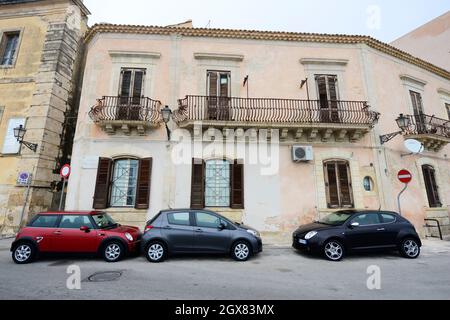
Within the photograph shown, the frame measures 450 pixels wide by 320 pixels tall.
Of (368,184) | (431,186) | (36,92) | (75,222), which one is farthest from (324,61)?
(36,92)

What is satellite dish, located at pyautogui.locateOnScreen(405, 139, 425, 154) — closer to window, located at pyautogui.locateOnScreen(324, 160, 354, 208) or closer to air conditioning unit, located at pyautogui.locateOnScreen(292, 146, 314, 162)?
window, located at pyautogui.locateOnScreen(324, 160, 354, 208)

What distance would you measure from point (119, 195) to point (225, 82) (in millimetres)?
6511

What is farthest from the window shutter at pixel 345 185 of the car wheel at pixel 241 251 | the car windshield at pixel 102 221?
the car windshield at pixel 102 221

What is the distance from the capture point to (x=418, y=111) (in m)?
12.3

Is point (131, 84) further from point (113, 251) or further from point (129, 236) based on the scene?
point (113, 251)

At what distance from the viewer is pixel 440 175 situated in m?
11.7

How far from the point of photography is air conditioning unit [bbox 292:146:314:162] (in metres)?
9.93

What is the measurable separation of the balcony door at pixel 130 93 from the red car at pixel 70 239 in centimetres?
460

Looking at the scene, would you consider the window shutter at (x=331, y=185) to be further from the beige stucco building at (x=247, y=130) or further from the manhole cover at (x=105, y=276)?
the manhole cover at (x=105, y=276)

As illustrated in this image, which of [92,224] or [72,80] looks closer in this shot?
[92,224]

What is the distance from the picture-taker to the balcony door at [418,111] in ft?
37.8

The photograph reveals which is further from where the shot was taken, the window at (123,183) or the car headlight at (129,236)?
the window at (123,183)

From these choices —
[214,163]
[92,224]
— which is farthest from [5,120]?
[214,163]
